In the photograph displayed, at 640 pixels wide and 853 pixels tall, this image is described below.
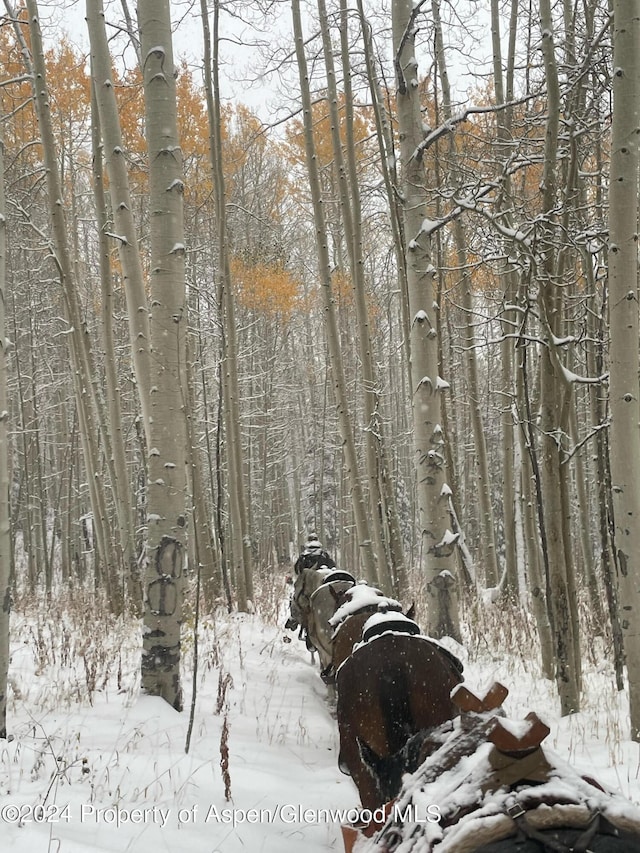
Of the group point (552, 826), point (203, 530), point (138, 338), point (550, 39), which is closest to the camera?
point (552, 826)

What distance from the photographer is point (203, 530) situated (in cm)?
887

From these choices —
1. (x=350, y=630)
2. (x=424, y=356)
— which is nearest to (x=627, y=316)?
(x=424, y=356)

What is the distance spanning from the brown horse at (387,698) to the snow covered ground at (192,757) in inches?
15.4

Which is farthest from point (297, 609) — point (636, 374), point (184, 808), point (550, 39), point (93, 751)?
point (550, 39)

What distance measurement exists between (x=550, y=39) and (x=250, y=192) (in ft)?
44.3

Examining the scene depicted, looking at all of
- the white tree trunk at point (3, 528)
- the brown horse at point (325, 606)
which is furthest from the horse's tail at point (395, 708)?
the white tree trunk at point (3, 528)

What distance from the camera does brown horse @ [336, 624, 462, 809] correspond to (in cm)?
222

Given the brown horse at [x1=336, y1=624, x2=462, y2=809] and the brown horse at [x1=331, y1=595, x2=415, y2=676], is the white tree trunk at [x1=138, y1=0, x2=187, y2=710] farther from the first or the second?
the brown horse at [x1=336, y1=624, x2=462, y2=809]

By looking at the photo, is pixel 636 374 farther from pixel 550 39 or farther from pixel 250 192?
pixel 250 192

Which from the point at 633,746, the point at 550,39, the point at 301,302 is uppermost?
the point at 301,302

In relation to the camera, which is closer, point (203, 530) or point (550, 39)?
point (550, 39)

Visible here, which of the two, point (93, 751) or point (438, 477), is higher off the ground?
point (438, 477)

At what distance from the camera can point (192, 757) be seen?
9.78 feet

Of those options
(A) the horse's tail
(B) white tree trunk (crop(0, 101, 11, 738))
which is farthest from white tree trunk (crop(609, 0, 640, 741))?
(B) white tree trunk (crop(0, 101, 11, 738))
